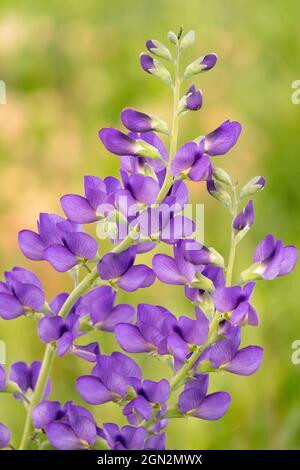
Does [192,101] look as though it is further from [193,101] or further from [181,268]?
[181,268]

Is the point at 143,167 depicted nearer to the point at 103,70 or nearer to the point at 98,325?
the point at 98,325

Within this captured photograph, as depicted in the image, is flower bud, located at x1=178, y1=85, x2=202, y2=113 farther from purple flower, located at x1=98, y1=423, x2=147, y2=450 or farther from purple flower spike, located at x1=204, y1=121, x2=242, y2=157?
purple flower, located at x1=98, y1=423, x2=147, y2=450

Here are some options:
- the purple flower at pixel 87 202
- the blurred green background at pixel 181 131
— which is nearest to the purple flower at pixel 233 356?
the purple flower at pixel 87 202

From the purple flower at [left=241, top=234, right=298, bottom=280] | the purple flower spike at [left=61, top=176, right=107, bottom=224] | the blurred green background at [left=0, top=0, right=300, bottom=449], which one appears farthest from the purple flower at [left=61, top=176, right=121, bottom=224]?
the blurred green background at [left=0, top=0, right=300, bottom=449]

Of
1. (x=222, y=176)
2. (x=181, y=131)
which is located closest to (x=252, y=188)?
(x=222, y=176)

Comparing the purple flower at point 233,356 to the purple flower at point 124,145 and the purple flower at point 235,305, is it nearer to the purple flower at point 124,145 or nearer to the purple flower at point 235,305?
the purple flower at point 235,305

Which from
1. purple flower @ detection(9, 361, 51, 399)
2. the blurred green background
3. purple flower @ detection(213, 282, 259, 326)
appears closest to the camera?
purple flower @ detection(213, 282, 259, 326)

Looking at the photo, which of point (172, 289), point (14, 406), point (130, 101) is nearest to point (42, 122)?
point (130, 101)
